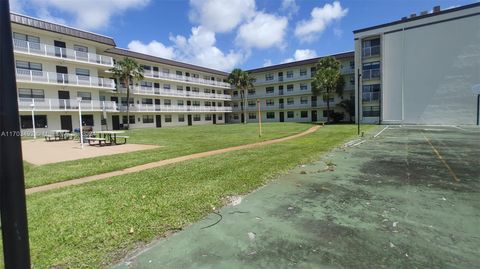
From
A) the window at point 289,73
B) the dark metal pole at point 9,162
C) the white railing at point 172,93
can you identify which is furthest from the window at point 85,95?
the dark metal pole at point 9,162

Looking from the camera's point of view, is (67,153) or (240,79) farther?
(240,79)

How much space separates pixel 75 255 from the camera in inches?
143

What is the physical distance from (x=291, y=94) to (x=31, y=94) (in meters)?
45.4

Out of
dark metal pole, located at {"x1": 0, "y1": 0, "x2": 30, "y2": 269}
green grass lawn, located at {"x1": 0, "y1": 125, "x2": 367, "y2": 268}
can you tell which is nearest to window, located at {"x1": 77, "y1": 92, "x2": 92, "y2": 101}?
green grass lawn, located at {"x1": 0, "y1": 125, "x2": 367, "y2": 268}

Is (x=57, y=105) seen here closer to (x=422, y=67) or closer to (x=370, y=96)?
(x=370, y=96)

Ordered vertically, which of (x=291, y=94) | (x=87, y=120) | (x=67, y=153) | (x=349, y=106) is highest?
(x=291, y=94)

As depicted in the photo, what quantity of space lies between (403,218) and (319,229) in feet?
5.31

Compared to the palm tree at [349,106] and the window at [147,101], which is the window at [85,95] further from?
the palm tree at [349,106]

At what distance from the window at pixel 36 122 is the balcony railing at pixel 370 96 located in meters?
45.3

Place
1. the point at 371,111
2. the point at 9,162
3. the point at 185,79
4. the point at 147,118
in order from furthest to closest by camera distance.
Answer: the point at 185,79 → the point at 147,118 → the point at 371,111 → the point at 9,162

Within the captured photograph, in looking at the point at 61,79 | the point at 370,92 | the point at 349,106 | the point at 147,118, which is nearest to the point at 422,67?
the point at 370,92

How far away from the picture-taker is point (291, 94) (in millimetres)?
58688

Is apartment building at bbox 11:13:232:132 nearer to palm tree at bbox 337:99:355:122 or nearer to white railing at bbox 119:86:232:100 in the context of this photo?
white railing at bbox 119:86:232:100

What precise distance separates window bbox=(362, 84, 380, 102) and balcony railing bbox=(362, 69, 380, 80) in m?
1.30
